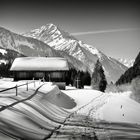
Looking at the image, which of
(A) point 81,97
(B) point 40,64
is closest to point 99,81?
(B) point 40,64

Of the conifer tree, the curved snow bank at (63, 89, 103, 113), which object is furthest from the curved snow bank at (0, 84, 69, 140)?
the conifer tree

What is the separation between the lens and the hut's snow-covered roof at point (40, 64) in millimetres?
55156

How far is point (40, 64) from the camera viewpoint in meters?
57.0

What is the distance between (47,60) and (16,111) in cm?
4392

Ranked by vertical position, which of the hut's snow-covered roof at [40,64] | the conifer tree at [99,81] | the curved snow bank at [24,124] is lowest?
the conifer tree at [99,81]

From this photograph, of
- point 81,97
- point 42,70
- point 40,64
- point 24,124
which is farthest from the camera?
point 40,64

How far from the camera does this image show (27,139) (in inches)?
477

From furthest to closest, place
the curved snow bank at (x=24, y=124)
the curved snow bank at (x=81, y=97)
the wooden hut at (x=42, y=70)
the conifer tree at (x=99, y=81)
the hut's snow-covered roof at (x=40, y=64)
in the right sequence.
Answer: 1. the conifer tree at (x=99, y=81)
2. the hut's snow-covered roof at (x=40, y=64)
3. the wooden hut at (x=42, y=70)
4. the curved snow bank at (x=81, y=97)
5. the curved snow bank at (x=24, y=124)

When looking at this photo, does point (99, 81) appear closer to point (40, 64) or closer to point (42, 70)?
point (40, 64)

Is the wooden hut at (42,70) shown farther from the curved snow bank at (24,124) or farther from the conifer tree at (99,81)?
the curved snow bank at (24,124)

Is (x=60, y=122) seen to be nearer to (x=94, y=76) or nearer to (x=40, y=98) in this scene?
(x=40, y=98)

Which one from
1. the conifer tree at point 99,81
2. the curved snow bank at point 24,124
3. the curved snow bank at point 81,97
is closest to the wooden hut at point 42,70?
the curved snow bank at point 81,97

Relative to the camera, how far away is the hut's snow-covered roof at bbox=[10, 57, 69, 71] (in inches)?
2172

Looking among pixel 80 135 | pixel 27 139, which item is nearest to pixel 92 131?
pixel 80 135
